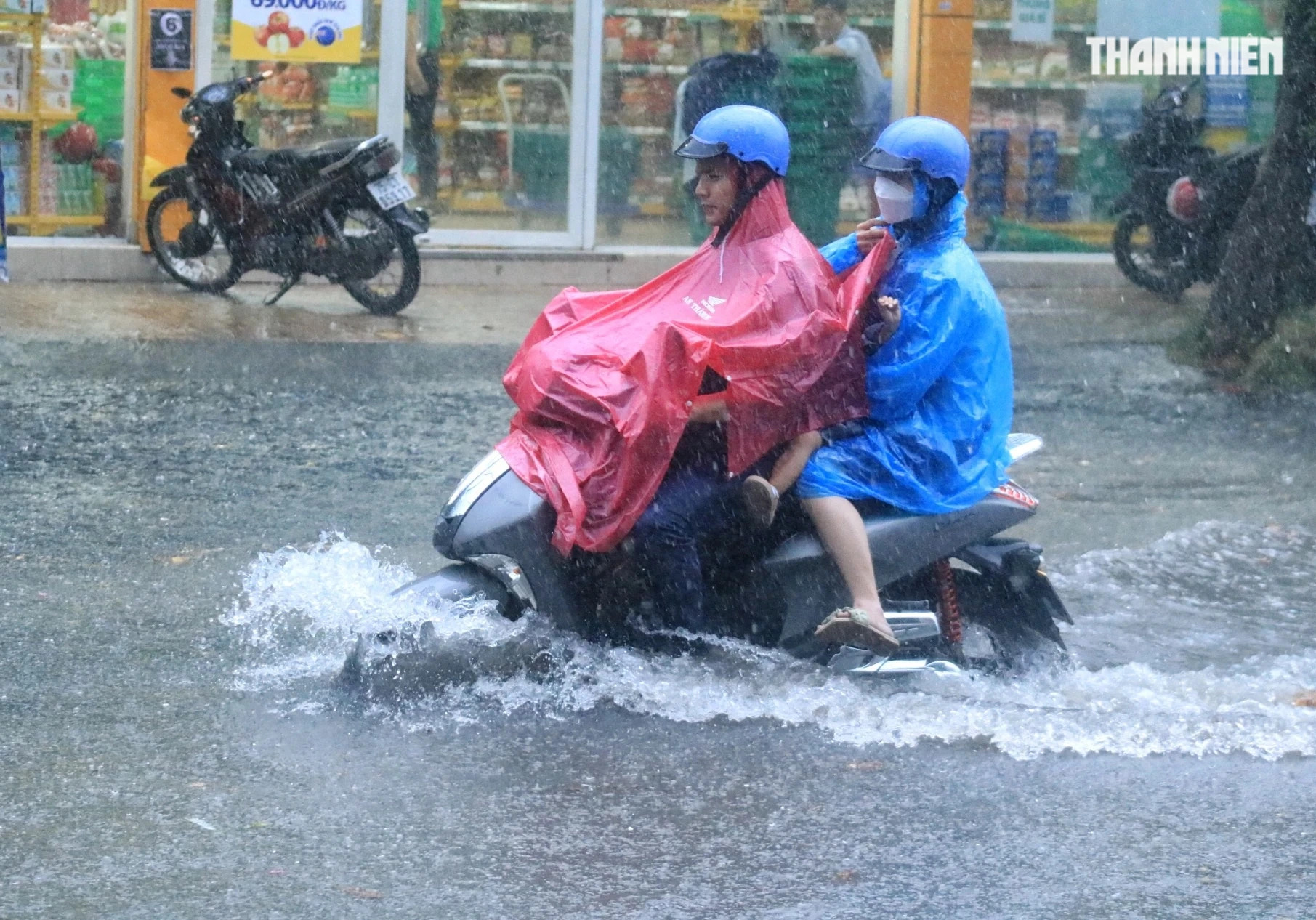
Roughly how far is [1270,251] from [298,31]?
6.58 metres

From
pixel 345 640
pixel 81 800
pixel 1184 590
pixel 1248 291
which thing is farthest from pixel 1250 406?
pixel 81 800

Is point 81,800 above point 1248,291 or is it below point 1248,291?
below

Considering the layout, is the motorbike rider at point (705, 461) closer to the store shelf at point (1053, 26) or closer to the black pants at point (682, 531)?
the black pants at point (682, 531)

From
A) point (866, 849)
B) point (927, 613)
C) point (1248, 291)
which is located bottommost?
point (866, 849)

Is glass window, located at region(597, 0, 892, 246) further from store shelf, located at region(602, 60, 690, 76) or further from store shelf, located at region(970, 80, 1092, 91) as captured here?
store shelf, located at region(970, 80, 1092, 91)

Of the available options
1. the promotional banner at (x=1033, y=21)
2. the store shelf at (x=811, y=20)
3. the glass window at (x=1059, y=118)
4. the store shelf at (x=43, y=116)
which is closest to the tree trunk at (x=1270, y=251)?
the glass window at (x=1059, y=118)

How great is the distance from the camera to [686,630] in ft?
16.1

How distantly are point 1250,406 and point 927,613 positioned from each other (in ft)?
17.4

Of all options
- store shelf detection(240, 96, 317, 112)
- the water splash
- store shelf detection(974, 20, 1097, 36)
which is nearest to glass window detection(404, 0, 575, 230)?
store shelf detection(240, 96, 317, 112)

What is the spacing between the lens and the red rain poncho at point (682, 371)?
15.3 ft

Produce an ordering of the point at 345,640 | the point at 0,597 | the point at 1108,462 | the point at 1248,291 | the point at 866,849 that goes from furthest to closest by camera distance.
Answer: the point at 1248,291, the point at 1108,462, the point at 0,597, the point at 345,640, the point at 866,849

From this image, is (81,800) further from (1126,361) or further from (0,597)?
(1126,361)

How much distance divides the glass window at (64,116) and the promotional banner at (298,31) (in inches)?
32.6

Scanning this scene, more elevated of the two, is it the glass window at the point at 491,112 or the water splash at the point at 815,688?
the glass window at the point at 491,112
